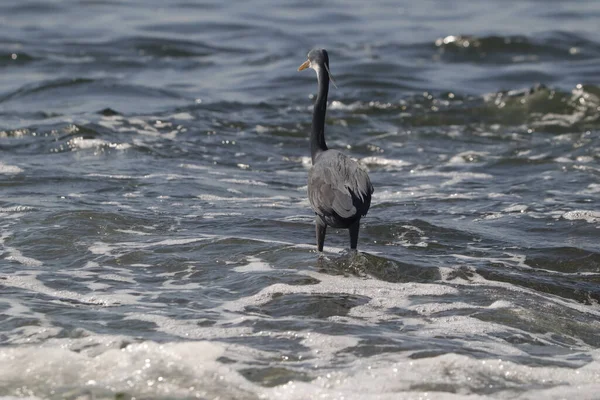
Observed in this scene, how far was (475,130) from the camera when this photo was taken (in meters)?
13.3

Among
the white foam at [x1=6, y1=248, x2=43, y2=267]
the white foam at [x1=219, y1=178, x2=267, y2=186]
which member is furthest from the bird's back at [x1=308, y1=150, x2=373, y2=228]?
the white foam at [x1=219, y1=178, x2=267, y2=186]

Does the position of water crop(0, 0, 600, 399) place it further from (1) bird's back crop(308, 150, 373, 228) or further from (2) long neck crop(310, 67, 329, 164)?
(2) long neck crop(310, 67, 329, 164)

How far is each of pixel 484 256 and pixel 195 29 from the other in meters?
14.8

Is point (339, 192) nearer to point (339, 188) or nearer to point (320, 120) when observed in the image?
point (339, 188)

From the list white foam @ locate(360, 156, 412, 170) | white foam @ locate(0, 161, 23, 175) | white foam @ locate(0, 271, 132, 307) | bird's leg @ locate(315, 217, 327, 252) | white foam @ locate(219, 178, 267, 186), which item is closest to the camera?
white foam @ locate(0, 271, 132, 307)

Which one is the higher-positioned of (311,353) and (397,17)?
(397,17)

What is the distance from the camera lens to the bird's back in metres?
7.04

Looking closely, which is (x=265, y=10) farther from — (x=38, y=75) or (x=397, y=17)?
(x=38, y=75)

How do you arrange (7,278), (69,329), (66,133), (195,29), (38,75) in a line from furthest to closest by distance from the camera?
(195,29)
(38,75)
(66,133)
(7,278)
(69,329)

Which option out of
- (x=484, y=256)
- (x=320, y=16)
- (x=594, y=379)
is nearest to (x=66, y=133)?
(x=484, y=256)

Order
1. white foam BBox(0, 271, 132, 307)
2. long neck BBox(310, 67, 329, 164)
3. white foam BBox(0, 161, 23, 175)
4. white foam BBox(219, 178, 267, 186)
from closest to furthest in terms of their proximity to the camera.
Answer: white foam BBox(0, 271, 132, 307) → long neck BBox(310, 67, 329, 164) → white foam BBox(0, 161, 23, 175) → white foam BBox(219, 178, 267, 186)

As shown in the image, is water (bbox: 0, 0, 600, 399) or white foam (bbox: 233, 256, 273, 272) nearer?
water (bbox: 0, 0, 600, 399)

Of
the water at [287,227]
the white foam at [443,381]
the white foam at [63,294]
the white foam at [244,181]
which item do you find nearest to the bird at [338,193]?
the water at [287,227]

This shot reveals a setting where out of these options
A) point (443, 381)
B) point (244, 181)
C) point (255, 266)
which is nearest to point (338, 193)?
point (255, 266)
